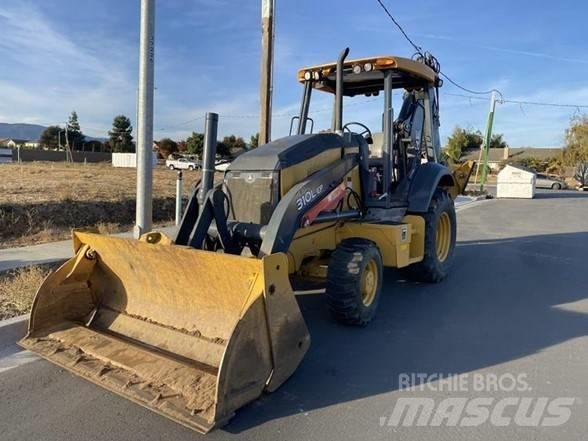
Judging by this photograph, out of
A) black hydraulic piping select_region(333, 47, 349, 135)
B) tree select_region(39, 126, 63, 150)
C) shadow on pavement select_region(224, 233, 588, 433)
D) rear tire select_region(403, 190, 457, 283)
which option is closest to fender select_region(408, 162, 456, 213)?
rear tire select_region(403, 190, 457, 283)

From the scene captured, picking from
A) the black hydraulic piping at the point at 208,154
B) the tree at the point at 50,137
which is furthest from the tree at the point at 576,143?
the tree at the point at 50,137

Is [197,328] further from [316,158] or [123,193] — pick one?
[123,193]

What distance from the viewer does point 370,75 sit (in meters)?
6.70

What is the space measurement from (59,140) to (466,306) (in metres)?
81.4

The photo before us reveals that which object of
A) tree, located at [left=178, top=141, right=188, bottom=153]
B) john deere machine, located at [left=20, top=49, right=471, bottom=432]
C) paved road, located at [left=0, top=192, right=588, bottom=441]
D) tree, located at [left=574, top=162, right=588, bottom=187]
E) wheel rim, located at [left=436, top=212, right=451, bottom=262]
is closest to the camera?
paved road, located at [left=0, top=192, right=588, bottom=441]

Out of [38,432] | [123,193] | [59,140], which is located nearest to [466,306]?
[38,432]

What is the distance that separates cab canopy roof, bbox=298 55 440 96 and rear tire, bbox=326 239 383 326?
2.42 meters

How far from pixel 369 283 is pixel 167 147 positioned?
68.1m

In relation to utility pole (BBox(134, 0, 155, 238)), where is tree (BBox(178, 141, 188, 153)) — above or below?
above

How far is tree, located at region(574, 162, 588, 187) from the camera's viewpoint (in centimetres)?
4928

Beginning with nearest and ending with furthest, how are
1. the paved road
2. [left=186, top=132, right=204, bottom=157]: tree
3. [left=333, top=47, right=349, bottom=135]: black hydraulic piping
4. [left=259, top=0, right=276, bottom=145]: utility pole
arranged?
the paved road, [left=333, top=47, right=349, bottom=135]: black hydraulic piping, [left=259, top=0, right=276, bottom=145]: utility pole, [left=186, top=132, right=204, bottom=157]: tree

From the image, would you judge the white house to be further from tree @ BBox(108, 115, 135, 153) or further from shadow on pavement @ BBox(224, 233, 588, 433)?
tree @ BBox(108, 115, 135, 153)

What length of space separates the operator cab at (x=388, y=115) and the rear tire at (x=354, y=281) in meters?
1.14

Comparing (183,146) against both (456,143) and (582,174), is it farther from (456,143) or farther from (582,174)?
(582,174)
